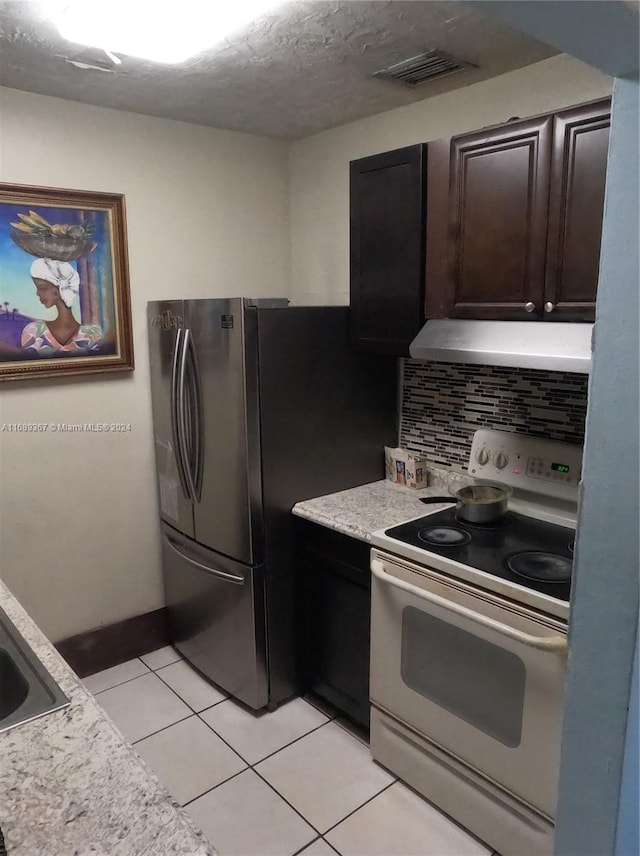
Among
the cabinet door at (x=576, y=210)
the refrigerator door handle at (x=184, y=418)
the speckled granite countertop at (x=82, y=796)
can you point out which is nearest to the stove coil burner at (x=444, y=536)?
the cabinet door at (x=576, y=210)

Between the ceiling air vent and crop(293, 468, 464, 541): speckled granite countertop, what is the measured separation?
1.50 meters

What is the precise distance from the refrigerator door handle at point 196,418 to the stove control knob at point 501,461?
3.78 ft

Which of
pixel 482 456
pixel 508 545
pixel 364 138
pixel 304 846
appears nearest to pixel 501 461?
pixel 482 456

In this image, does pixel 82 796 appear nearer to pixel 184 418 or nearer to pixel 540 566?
pixel 540 566

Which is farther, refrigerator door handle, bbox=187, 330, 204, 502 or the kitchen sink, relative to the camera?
refrigerator door handle, bbox=187, 330, 204, 502

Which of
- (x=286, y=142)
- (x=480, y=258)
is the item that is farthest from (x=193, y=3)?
(x=286, y=142)

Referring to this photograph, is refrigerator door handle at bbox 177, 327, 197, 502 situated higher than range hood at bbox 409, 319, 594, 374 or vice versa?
range hood at bbox 409, 319, 594, 374

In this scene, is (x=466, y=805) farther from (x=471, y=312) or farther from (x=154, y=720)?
(x=471, y=312)

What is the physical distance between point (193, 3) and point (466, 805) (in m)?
2.45

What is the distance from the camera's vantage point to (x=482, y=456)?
2.31m

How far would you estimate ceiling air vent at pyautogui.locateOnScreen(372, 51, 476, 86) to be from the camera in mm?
2018

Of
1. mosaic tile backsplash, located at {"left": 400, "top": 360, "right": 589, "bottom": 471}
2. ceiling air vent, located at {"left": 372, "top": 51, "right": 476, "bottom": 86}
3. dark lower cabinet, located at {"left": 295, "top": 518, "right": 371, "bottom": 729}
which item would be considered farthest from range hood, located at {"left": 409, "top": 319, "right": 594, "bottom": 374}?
ceiling air vent, located at {"left": 372, "top": 51, "right": 476, "bottom": 86}

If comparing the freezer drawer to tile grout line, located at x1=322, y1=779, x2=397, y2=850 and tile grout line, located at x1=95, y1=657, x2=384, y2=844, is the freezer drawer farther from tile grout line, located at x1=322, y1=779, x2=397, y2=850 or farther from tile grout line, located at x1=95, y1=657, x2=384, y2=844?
tile grout line, located at x1=322, y1=779, x2=397, y2=850

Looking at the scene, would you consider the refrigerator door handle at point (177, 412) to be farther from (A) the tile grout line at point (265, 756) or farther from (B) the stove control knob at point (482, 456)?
(B) the stove control knob at point (482, 456)
